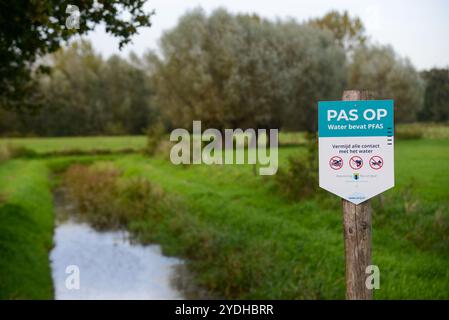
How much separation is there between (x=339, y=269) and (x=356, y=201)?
5.63 metres

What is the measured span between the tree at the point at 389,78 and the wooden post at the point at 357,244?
20.4 m

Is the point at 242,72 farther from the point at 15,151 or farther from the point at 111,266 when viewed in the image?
the point at 111,266

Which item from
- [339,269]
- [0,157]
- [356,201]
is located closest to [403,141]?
[339,269]

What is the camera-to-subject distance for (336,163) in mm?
4711

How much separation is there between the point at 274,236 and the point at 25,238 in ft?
21.9

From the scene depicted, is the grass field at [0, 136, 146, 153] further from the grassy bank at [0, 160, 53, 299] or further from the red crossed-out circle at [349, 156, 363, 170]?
the red crossed-out circle at [349, 156, 363, 170]

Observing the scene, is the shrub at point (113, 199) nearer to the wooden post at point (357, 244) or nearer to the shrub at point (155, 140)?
the shrub at point (155, 140)

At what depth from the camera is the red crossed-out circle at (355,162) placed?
464cm

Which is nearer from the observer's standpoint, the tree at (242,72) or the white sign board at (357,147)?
the white sign board at (357,147)

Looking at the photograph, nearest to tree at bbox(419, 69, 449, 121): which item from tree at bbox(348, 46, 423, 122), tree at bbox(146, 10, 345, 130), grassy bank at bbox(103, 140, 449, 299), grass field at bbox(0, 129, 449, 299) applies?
tree at bbox(348, 46, 423, 122)

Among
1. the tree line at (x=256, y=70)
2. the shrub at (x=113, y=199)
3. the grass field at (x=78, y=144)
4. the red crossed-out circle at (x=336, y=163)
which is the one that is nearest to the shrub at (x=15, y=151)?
the grass field at (x=78, y=144)

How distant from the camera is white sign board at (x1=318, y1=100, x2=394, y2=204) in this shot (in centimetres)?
457

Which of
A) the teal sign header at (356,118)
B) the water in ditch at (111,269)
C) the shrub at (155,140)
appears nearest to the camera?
the teal sign header at (356,118)

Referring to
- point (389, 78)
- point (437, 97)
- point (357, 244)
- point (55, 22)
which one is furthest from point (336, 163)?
point (389, 78)
